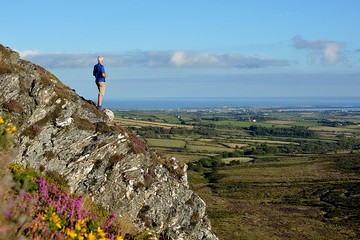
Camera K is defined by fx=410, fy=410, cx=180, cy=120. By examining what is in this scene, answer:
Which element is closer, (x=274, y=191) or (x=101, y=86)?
(x=101, y=86)

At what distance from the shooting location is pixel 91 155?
21.3 metres

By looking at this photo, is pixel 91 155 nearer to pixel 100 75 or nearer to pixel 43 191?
pixel 100 75

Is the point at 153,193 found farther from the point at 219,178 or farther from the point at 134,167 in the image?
the point at 219,178

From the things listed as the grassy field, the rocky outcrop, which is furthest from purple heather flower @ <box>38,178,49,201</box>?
the grassy field

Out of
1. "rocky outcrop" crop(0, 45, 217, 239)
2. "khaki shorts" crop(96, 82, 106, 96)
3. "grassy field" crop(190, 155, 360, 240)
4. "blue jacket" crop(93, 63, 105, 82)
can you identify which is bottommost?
"grassy field" crop(190, 155, 360, 240)

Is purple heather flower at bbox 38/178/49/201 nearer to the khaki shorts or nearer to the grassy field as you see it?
the khaki shorts

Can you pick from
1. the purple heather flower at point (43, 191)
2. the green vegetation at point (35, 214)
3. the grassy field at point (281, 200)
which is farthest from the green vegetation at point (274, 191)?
the green vegetation at point (35, 214)

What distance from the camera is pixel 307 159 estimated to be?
178 meters

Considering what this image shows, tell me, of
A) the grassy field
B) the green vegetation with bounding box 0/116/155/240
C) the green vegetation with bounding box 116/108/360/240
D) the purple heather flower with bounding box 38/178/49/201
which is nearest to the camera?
the green vegetation with bounding box 0/116/155/240

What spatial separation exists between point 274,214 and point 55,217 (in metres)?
84.5

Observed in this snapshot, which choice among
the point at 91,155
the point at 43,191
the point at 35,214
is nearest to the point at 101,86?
the point at 91,155

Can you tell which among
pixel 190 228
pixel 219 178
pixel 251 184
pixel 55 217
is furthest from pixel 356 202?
pixel 55 217

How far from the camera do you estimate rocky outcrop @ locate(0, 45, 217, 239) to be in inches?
787

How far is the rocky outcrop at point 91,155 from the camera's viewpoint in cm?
1998
